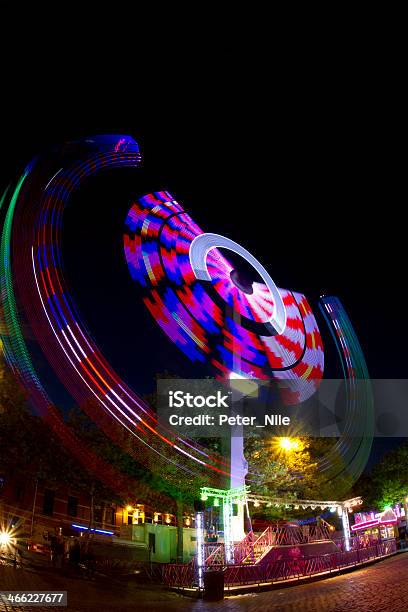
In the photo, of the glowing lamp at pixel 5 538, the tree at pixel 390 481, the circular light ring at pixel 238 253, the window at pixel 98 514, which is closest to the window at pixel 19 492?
the glowing lamp at pixel 5 538

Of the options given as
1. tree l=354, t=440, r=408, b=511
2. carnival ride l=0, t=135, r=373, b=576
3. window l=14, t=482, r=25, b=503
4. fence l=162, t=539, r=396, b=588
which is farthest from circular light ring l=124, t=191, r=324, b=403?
tree l=354, t=440, r=408, b=511

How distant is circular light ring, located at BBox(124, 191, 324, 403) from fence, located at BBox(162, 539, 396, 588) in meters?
7.99

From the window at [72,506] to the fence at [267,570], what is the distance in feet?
Result: 61.7

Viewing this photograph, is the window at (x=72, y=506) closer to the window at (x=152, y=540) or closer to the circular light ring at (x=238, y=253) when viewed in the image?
the window at (x=152, y=540)

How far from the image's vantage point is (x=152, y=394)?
33344 mm

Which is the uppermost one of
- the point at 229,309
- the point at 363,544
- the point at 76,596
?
the point at 229,309

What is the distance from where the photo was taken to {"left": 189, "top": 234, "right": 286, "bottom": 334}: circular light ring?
2586 cm

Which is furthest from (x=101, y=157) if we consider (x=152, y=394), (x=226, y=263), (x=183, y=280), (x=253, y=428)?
(x=253, y=428)

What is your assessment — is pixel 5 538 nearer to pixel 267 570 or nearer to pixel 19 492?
pixel 19 492

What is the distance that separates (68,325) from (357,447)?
32396 millimetres

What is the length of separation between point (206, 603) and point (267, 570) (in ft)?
17.7

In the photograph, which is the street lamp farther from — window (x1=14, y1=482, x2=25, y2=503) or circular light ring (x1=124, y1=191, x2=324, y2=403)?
window (x1=14, y1=482, x2=25, y2=503)

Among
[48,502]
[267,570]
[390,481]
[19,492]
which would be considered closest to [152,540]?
[48,502]

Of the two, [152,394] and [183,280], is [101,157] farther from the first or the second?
[152,394]
